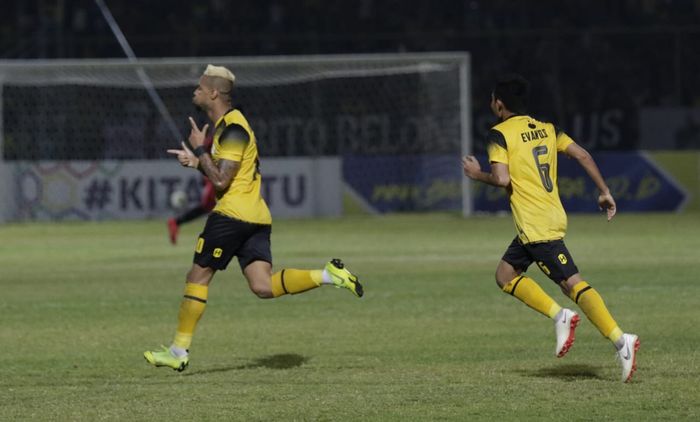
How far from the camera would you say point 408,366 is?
1026 cm

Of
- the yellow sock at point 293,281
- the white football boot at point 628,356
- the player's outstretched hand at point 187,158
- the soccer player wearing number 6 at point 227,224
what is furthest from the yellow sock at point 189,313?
the white football boot at point 628,356

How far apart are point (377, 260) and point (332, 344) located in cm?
918

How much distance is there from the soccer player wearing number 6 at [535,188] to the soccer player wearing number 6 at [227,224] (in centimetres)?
125

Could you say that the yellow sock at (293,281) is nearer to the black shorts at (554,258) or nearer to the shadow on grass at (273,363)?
the shadow on grass at (273,363)

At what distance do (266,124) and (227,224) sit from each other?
25.2 m

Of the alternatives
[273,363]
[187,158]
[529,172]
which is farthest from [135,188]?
[529,172]

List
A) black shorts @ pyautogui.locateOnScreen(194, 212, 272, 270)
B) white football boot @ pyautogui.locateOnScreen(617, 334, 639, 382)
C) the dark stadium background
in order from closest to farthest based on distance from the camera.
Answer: white football boot @ pyautogui.locateOnScreen(617, 334, 639, 382)
black shorts @ pyautogui.locateOnScreen(194, 212, 272, 270)
the dark stadium background

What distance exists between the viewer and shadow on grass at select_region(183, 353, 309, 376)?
10.3 meters

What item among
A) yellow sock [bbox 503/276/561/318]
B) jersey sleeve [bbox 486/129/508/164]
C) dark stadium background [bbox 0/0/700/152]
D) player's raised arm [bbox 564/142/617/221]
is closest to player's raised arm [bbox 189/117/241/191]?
jersey sleeve [bbox 486/129/508/164]

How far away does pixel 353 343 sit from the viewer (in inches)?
460

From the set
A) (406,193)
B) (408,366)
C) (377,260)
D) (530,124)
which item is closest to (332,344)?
(408,366)

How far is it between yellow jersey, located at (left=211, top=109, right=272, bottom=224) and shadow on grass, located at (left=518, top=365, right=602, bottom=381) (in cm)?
218

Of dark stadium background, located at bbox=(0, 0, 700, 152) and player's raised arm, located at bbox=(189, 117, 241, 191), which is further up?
player's raised arm, located at bbox=(189, 117, 241, 191)

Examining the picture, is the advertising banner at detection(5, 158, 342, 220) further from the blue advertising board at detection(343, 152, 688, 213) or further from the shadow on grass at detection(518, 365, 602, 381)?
the shadow on grass at detection(518, 365, 602, 381)
